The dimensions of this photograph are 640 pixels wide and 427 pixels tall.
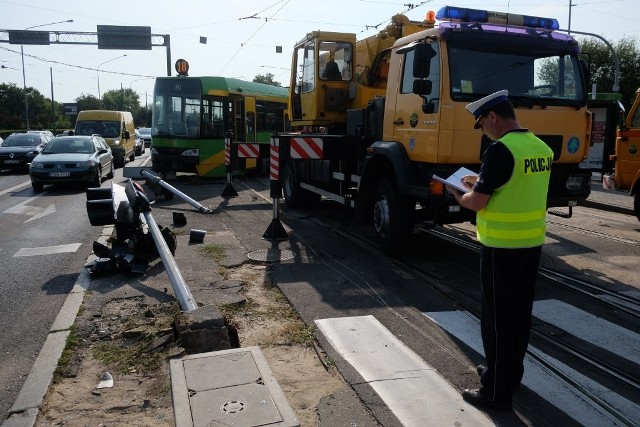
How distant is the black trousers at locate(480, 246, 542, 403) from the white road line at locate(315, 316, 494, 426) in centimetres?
27

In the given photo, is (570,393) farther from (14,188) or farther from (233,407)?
(14,188)

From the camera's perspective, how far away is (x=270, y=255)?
7.97m

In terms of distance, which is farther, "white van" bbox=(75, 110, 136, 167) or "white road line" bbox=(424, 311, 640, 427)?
"white van" bbox=(75, 110, 136, 167)

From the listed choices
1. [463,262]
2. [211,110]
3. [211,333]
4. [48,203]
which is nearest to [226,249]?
[463,262]

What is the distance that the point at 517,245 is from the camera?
359 centimetres

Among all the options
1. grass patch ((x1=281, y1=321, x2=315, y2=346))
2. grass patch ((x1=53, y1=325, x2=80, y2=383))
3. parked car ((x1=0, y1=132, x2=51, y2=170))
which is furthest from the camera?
parked car ((x1=0, y1=132, x2=51, y2=170))

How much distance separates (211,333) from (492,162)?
2.45 meters

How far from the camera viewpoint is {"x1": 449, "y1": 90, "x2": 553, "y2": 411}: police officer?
350 cm

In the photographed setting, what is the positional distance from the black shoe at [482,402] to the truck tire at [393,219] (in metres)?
3.85

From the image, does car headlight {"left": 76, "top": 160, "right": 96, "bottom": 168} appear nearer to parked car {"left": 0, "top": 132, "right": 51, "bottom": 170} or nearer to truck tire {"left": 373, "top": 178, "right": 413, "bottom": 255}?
parked car {"left": 0, "top": 132, "right": 51, "bottom": 170}

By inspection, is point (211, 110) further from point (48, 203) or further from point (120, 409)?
point (120, 409)

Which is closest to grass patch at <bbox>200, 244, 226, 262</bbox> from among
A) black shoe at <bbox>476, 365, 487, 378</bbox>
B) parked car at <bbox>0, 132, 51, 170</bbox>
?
black shoe at <bbox>476, 365, 487, 378</bbox>

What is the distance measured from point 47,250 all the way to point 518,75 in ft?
22.9

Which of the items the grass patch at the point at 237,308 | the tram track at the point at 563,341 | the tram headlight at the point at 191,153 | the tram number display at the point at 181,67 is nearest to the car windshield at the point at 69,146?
the tram headlight at the point at 191,153
